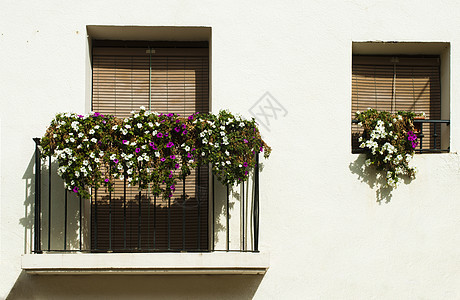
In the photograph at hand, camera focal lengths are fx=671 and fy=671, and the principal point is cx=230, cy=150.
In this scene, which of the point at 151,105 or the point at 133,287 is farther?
the point at 151,105

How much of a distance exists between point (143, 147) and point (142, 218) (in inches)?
48.3

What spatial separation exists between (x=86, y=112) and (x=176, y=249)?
1806 mm

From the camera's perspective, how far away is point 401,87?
25.6 feet

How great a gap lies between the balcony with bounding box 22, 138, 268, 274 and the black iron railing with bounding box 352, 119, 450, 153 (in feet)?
5.22

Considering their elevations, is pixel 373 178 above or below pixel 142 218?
above

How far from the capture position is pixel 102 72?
761cm

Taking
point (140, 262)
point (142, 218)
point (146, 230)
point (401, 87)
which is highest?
point (401, 87)

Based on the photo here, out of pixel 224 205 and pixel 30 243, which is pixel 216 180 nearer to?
pixel 224 205

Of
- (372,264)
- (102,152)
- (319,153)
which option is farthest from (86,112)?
(372,264)

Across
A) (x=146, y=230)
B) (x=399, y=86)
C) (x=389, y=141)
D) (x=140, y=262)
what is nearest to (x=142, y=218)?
(x=146, y=230)

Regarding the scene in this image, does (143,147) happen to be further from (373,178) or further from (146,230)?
(373,178)

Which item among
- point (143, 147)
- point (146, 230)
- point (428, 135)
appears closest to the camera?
point (143, 147)

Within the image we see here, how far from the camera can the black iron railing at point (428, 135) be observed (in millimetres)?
7348

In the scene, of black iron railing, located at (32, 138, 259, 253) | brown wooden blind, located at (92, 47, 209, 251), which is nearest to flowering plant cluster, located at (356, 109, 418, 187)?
black iron railing, located at (32, 138, 259, 253)
